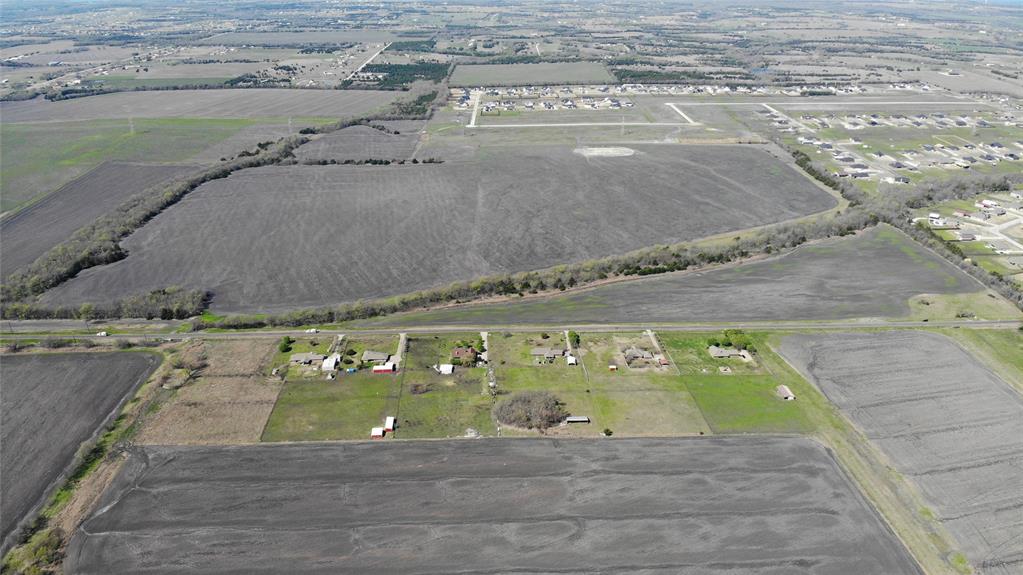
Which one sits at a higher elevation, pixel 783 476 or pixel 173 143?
pixel 173 143

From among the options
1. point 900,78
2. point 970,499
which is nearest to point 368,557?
point 970,499

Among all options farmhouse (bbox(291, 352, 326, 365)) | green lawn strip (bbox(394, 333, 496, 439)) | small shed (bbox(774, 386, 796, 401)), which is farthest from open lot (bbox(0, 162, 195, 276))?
small shed (bbox(774, 386, 796, 401))

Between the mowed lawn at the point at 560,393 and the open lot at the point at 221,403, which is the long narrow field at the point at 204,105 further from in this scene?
the mowed lawn at the point at 560,393

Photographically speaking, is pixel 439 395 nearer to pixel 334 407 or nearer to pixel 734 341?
pixel 334 407

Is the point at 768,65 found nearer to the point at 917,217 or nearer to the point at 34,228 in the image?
the point at 917,217

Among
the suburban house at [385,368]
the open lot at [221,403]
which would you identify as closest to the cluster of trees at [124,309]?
the open lot at [221,403]

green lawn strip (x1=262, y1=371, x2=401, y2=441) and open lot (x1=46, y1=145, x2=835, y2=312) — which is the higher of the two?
open lot (x1=46, y1=145, x2=835, y2=312)

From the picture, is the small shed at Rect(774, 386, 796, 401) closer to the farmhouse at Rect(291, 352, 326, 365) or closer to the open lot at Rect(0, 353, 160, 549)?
the farmhouse at Rect(291, 352, 326, 365)
